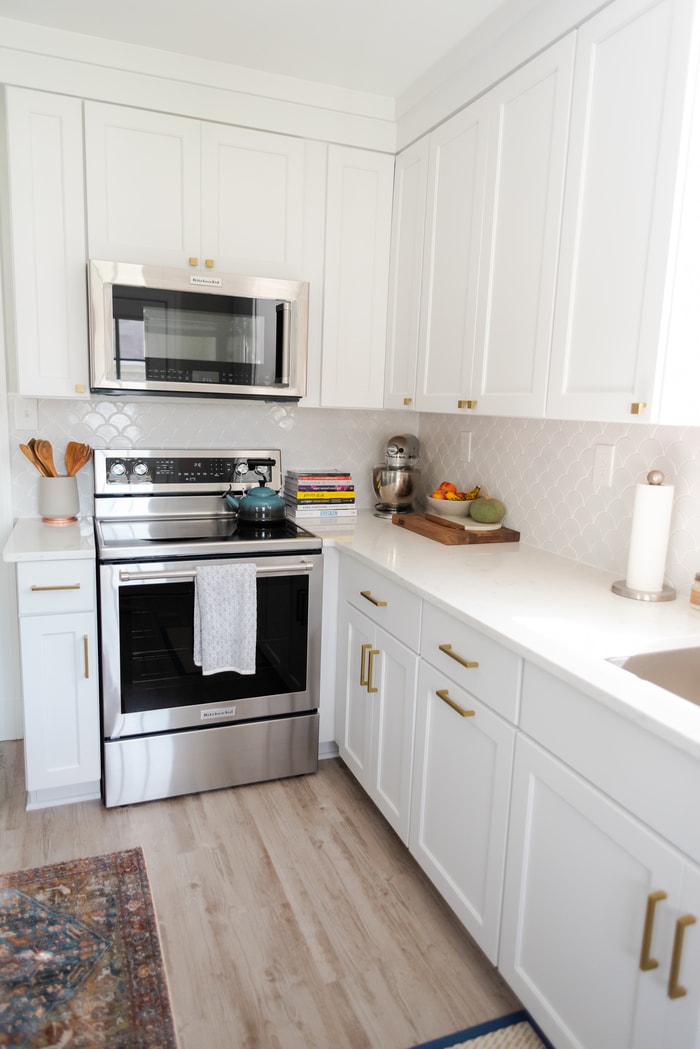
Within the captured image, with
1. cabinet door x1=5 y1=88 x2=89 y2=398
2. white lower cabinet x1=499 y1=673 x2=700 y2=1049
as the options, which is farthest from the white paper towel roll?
cabinet door x1=5 y1=88 x2=89 y2=398

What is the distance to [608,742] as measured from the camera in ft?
3.93

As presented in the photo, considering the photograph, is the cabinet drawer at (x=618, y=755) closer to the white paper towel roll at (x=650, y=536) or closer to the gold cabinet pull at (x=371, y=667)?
the white paper towel roll at (x=650, y=536)

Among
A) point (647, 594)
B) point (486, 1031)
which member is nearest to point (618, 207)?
point (647, 594)

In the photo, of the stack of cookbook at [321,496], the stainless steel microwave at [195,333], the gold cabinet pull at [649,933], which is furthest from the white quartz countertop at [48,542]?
the gold cabinet pull at [649,933]

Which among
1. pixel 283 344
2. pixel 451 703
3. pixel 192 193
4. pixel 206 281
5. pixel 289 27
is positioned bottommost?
pixel 451 703

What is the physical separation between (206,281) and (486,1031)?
2.26m

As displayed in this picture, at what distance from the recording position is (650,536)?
177 cm

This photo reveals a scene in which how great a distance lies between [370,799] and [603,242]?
1845 mm

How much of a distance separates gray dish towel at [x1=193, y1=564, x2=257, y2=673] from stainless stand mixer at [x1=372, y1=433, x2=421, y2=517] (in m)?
0.87

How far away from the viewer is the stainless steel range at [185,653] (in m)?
2.21

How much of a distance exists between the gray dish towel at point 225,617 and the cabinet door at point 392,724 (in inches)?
16.7

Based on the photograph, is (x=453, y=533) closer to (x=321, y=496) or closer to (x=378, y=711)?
(x=321, y=496)

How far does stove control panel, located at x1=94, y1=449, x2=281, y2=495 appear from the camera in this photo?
8.71ft

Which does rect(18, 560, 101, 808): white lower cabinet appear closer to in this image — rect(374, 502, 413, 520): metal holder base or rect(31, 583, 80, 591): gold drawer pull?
rect(31, 583, 80, 591): gold drawer pull
